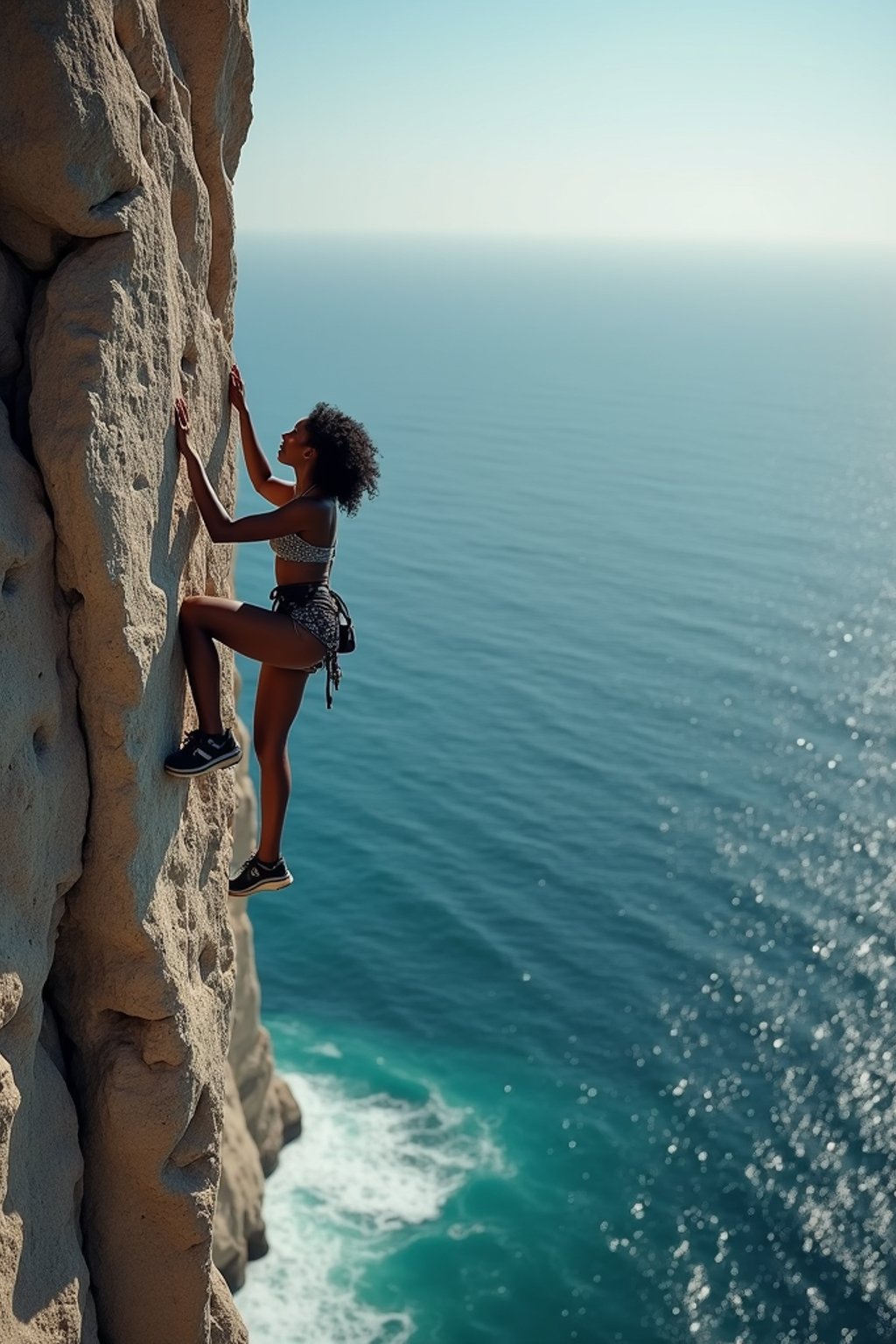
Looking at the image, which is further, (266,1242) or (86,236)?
(266,1242)

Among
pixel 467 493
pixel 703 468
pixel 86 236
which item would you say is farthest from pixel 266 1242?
pixel 703 468

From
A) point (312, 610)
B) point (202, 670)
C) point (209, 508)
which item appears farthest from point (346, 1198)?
point (209, 508)

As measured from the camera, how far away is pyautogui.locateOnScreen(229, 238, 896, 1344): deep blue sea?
2783 centimetres

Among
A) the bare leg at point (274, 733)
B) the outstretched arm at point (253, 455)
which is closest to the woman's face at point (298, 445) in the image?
the outstretched arm at point (253, 455)

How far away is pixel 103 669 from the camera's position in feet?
30.2

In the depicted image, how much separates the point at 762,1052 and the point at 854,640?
27463 mm

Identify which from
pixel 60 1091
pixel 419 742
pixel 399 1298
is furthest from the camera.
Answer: pixel 419 742

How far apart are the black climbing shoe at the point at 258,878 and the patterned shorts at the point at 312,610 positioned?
1794 millimetres

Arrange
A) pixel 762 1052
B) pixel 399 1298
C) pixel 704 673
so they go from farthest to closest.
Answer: pixel 704 673 → pixel 762 1052 → pixel 399 1298

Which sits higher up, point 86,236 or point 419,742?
point 86,236

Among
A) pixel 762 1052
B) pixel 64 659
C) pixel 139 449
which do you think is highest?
pixel 139 449

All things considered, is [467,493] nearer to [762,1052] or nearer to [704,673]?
[704,673]

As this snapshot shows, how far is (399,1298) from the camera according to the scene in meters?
27.0

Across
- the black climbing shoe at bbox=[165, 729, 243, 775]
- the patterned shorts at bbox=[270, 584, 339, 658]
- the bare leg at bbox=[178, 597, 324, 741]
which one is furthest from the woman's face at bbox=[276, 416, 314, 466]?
the black climbing shoe at bbox=[165, 729, 243, 775]
